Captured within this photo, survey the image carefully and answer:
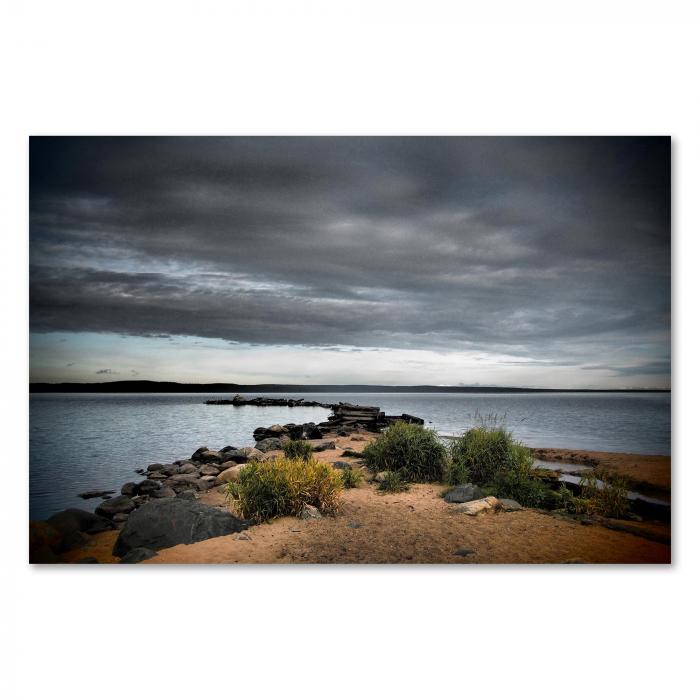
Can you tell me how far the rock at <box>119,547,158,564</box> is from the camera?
12.8 feet

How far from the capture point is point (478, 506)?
4348 mm

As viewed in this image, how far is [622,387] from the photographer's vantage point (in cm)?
Answer: 422

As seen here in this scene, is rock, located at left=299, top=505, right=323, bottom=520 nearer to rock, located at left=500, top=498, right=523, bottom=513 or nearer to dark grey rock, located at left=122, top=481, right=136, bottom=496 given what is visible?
dark grey rock, located at left=122, top=481, right=136, bottom=496

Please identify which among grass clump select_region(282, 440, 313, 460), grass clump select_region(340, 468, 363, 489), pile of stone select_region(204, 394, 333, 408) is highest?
pile of stone select_region(204, 394, 333, 408)

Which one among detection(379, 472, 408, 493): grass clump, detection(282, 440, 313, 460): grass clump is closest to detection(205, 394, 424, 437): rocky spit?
detection(282, 440, 313, 460): grass clump

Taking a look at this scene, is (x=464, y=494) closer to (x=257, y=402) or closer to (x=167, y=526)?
(x=257, y=402)

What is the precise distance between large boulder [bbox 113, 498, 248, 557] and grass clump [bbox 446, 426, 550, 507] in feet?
8.64

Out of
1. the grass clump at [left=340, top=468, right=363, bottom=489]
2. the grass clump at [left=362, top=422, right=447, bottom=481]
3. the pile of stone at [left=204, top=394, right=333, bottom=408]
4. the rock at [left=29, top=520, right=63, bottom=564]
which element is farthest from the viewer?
the grass clump at [left=362, top=422, right=447, bottom=481]

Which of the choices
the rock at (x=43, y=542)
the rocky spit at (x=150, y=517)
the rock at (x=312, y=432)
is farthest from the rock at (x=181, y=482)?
the rock at (x=312, y=432)

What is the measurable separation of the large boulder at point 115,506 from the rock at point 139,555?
412 millimetres

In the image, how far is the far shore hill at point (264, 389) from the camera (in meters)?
4.21

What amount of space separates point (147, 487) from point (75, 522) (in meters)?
0.64

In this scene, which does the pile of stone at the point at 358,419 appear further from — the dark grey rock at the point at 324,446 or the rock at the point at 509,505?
the rock at the point at 509,505

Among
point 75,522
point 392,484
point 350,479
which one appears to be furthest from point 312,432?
point 75,522
